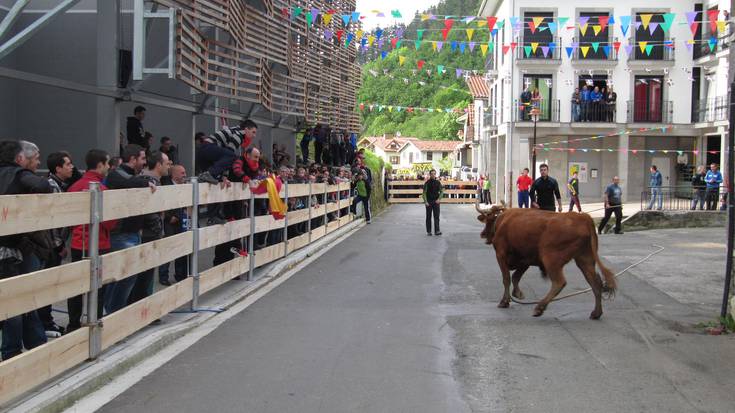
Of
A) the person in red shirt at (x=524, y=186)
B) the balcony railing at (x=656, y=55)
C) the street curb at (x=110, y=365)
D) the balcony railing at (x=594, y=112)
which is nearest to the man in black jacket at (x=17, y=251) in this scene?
the street curb at (x=110, y=365)

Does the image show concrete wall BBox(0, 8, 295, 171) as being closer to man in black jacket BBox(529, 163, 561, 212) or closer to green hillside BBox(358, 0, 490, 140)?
man in black jacket BBox(529, 163, 561, 212)

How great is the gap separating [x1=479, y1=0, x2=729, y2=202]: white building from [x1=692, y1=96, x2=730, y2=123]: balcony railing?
7 centimetres

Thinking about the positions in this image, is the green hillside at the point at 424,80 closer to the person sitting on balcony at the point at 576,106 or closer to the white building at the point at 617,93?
the white building at the point at 617,93

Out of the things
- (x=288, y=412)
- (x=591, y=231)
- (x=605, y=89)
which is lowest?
(x=288, y=412)

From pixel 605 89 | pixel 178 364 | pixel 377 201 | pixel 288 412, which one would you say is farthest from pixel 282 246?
pixel 605 89

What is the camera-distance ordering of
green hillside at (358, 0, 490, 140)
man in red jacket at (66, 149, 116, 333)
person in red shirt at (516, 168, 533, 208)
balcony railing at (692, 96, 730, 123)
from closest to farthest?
1. man in red jacket at (66, 149, 116, 333)
2. person in red shirt at (516, 168, 533, 208)
3. balcony railing at (692, 96, 730, 123)
4. green hillside at (358, 0, 490, 140)

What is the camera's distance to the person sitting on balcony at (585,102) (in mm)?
41094

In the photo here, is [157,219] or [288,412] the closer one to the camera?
[288,412]

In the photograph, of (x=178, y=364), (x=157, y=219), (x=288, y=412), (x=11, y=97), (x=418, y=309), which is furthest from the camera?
(x=11, y=97)

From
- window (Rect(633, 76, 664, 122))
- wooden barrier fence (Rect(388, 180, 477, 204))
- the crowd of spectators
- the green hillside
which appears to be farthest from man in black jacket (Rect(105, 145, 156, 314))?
window (Rect(633, 76, 664, 122))

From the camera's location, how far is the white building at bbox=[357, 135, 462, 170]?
10256 centimetres

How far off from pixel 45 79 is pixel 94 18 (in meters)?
5.51

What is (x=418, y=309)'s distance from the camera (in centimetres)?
930

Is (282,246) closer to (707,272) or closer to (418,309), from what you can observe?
(418,309)
